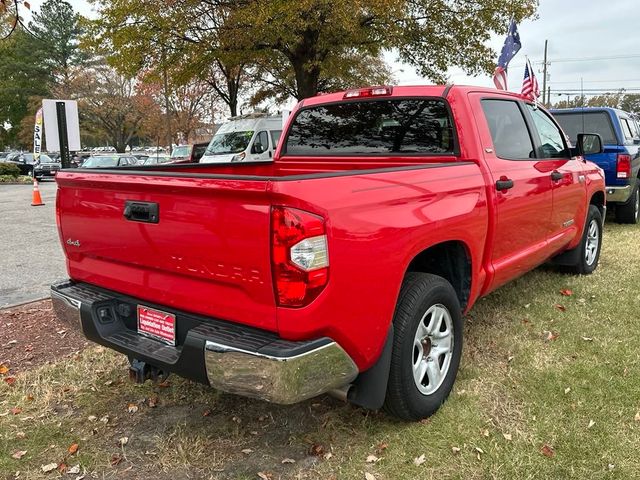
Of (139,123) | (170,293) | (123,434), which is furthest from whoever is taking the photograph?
(139,123)

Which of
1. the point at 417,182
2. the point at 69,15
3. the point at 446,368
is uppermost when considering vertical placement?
the point at 69,15

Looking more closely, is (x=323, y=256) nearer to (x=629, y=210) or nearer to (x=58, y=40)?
(x=629, y=210)

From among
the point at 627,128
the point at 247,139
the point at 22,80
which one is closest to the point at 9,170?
the point at 247,139

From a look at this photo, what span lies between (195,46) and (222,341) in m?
15.4

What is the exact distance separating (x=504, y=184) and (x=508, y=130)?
703mm

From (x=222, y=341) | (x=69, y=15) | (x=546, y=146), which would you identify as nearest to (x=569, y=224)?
(x=546, y=146)

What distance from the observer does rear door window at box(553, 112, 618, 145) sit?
8586 millimetres

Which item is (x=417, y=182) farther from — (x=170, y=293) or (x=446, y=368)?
(x=170, y=293)

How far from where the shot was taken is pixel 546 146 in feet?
15.1

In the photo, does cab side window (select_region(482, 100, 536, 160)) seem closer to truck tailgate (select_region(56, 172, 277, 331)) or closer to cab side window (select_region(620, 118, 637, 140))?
truck tailgate (select_region(56, 172, 277, 331))

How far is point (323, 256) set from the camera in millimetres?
2215

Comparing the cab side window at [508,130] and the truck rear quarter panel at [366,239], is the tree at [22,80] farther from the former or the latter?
the truck rear quarter panel at [366,239]

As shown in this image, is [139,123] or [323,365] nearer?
[323,365]

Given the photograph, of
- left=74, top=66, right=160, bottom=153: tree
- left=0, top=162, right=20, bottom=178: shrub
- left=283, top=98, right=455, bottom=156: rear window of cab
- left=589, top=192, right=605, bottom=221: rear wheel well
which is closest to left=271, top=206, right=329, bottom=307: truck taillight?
left=283, top=98, right=455, bottom=156: rear window of cab
